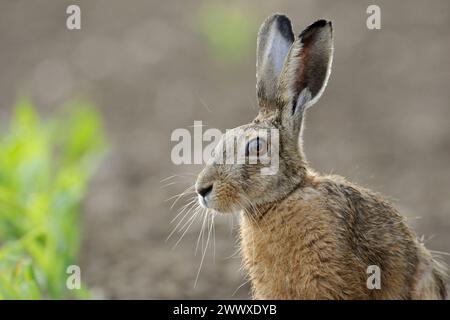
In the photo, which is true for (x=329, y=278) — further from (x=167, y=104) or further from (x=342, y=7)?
(x=342, y=7)

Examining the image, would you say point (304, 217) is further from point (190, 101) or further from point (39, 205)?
A: point (190, 101)

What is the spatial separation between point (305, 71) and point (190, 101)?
16.5 ft

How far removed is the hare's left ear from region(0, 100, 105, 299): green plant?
1652 mm

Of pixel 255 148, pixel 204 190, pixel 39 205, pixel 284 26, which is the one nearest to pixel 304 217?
pixel 255 148

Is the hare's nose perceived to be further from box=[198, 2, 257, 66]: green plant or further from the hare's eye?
box=[198, 2, 257, 66]: green plant

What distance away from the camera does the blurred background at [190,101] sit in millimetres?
6785

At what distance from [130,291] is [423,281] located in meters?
2.25

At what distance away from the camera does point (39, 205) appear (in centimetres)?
578

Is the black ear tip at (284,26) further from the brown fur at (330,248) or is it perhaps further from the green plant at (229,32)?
the green plant at (229,32)

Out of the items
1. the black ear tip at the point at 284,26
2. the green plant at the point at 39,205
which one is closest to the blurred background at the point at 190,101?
the green plant at the point at 39,205

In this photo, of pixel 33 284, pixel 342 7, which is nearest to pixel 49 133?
pixel 33 284

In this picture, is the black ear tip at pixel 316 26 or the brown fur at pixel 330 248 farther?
the black ear tip at pixel 316 26

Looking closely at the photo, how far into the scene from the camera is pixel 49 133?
22.6 ft

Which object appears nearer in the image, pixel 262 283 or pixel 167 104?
pixel 262 283
